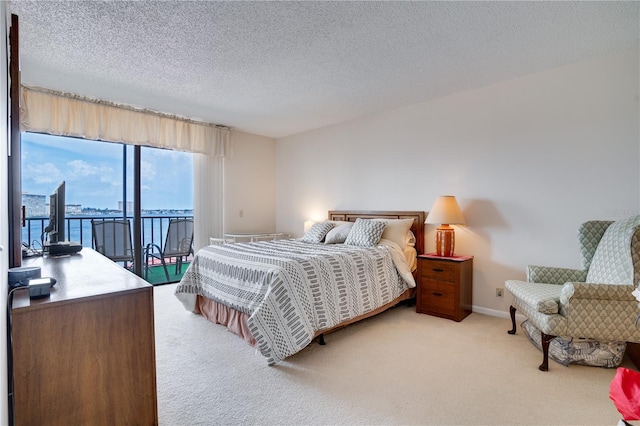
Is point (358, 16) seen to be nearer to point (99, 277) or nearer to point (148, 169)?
point (99, 277)

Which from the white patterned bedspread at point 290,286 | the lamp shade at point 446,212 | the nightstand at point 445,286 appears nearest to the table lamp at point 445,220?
the lamp shade at point 446,212


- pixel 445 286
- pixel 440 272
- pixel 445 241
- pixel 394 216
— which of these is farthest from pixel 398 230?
pixel 445 286

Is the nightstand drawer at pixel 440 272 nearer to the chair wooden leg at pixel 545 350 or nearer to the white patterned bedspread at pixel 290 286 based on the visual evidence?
the white patterned bedspread at pixel 290 286

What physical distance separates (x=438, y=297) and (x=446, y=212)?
89 cm

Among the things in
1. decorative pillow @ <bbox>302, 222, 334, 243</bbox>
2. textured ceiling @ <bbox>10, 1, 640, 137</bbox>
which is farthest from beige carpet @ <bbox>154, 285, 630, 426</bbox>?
textured ceiling @ <bbox>10, 1, 640, 137</bbox>

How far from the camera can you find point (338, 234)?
3.94m

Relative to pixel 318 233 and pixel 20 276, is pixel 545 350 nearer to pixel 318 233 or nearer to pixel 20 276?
pixel 318 233

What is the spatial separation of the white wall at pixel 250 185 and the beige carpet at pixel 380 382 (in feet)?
8.36

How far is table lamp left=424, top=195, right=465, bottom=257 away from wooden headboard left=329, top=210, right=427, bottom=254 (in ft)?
1.04

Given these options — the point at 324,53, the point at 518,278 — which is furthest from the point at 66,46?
the point at 518,278

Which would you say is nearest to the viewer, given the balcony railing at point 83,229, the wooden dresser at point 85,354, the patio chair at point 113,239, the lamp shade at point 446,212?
the wooden dresser at point 85,354

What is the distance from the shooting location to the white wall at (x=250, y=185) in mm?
5148

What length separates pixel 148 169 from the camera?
15.0ft

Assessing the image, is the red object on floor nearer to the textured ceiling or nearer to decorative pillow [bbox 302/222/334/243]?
the textured ceiling
